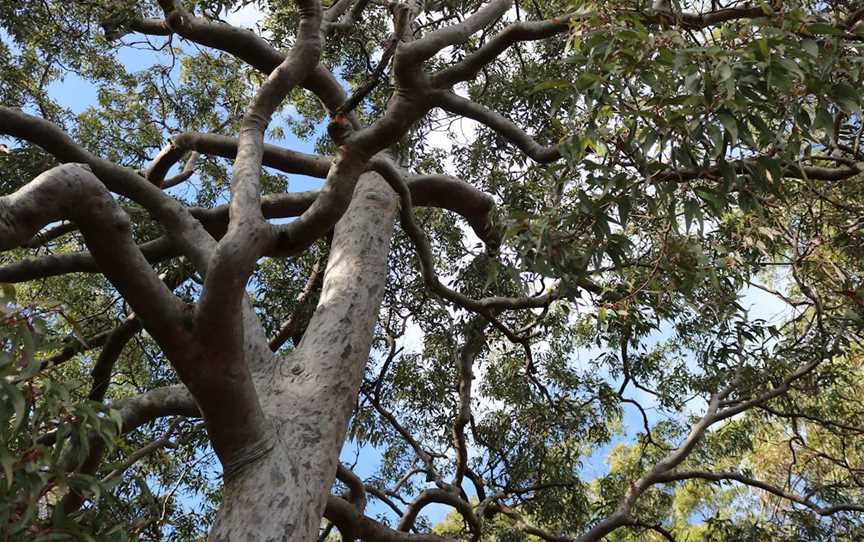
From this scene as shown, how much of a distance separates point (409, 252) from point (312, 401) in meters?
3.96

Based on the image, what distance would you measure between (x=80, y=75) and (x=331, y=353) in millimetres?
6245

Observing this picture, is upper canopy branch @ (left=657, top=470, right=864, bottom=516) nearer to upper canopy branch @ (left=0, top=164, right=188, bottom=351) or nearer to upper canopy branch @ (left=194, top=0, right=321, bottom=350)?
upper canopy branch @ (left=194, top=0, right=321, bottom=350)

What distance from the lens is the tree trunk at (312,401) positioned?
279cm

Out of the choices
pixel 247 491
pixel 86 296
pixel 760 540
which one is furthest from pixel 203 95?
pixel 760 540

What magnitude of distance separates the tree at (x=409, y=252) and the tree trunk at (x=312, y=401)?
1 cm

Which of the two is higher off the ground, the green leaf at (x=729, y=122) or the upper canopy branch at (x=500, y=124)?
the upper canopy branch at (x=500, y=124)

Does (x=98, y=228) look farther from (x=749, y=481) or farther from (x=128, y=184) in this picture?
(x=749, y=481)

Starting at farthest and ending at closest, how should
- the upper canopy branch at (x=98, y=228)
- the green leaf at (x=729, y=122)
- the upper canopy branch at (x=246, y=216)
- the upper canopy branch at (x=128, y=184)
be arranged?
the upper canopy branch at (x=128, y=184) < the upper canopy branch at (x=246, y=216) < the upper canopy branch at (x=98, y=228) < the green leaf at (x=729, y=122)

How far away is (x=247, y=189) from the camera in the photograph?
301 cm

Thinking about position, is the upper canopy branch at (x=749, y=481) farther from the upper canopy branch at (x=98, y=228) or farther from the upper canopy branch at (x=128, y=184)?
the upper canopy branch at (x=98, y=228)

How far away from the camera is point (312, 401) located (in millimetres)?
3293

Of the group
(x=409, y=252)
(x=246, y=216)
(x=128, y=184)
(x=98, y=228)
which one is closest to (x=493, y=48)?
(x=246, y=216)

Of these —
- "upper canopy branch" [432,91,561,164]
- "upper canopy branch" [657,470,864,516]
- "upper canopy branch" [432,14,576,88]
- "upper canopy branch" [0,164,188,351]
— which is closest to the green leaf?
"upper canopy branch" [432,14,576,88]

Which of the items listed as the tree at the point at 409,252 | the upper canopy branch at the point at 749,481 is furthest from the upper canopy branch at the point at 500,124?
the upper canopy branch at the point at 749,481
